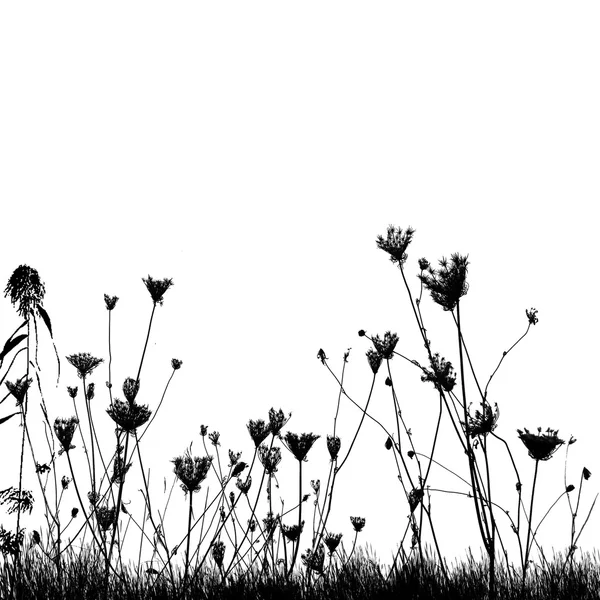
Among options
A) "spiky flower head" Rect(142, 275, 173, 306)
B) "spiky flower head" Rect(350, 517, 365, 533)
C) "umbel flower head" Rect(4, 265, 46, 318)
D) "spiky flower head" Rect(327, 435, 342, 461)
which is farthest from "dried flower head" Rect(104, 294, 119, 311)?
"spiky flower head" Rect(350, 517, 365, 533)

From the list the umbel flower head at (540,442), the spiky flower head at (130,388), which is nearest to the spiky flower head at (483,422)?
the umbel flower head at (540,442)

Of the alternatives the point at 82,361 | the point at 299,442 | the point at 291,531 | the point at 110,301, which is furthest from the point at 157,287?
the point at 291,531

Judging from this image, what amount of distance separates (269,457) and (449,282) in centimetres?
159

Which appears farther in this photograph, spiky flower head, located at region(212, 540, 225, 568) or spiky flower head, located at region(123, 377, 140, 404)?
spiky flower head, located at region(212, 540, 225, 568)

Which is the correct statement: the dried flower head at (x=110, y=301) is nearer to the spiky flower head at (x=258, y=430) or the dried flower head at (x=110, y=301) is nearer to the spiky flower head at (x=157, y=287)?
the spiky flower head at (x=157, y=287)

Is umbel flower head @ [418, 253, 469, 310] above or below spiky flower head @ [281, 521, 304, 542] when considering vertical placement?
above

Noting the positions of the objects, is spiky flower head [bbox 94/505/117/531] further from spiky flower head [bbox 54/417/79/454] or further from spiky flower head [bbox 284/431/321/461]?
spiky flower head [bbox 284/431/321/461]

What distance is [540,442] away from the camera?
2.88 m

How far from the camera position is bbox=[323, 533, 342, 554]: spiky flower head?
405 centimetres

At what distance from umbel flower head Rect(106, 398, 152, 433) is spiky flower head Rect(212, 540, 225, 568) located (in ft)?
2.95

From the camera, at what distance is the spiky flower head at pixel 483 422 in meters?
3.06

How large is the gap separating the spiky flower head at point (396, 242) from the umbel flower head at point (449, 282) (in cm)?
20

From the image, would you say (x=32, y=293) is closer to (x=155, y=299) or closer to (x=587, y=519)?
(x=155, y=299)

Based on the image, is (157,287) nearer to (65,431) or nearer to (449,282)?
(65,431)
